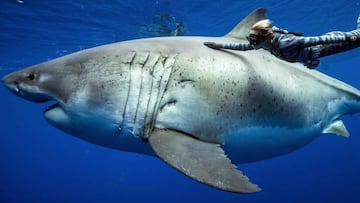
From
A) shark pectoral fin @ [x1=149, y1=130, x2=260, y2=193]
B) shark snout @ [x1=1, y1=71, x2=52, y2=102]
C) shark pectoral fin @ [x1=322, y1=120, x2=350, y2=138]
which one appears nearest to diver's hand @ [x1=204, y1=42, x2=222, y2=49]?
shark pectoral fin @ [x1=149, y1=130, x2=260, y2=193]

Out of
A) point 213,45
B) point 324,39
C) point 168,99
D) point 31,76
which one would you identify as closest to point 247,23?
point 213,45

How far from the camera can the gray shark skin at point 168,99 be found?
11.1 feet

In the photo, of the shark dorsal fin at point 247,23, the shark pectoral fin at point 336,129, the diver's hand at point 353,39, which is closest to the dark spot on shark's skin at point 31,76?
the shark dorsal fin at point 247,23

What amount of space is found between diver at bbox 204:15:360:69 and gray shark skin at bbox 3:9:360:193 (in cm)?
49

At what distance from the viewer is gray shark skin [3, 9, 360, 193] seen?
3.39m

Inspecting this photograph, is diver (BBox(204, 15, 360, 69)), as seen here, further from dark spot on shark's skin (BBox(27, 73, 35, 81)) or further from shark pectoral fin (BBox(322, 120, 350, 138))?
dark spot on shark's skin (BBox(27, 73, 35, 81))

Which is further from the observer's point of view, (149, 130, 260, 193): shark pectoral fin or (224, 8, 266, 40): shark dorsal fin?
(224, 8, 266, 40): shark dorsal fin

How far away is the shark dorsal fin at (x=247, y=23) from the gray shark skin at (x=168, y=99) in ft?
1.98

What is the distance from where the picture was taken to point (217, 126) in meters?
3.76

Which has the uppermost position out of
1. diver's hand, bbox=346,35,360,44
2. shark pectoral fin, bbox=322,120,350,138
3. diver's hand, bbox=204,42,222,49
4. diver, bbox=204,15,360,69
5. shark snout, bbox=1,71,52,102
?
diver's hand, bbox=346,35,360,44

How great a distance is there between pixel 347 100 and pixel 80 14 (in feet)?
43.7

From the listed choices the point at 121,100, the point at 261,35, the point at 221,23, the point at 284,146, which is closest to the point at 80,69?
the point at 121,100

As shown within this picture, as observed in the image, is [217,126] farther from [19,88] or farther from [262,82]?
[19,88]

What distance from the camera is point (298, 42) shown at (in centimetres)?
365
